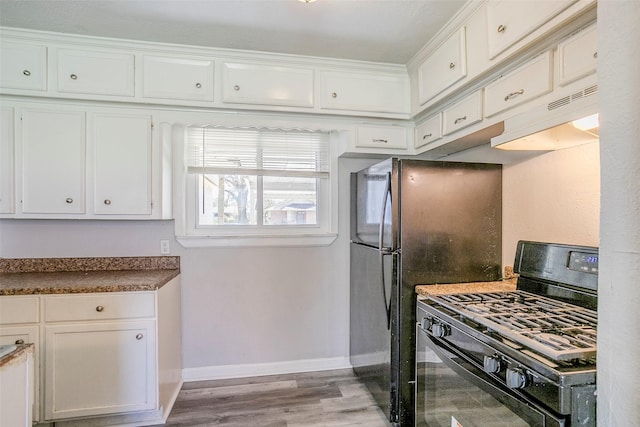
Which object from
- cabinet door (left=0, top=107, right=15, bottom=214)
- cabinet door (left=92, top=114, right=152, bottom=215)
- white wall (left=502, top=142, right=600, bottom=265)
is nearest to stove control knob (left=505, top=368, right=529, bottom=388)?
white wall (left=502, top=142, right=600, bottom=265)

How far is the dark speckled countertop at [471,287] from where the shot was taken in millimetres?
1730

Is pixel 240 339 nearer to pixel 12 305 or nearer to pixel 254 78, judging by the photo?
pixel 12 305

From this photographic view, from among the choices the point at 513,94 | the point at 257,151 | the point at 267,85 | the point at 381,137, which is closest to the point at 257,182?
the point at 257,151

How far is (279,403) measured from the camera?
2.21m

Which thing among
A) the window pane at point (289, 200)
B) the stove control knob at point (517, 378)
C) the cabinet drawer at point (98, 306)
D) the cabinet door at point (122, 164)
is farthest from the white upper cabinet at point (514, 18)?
the cabinet drawer at point (98, 306)

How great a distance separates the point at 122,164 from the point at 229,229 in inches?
34.5

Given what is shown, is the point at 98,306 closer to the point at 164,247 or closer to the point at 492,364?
the point at 164,247

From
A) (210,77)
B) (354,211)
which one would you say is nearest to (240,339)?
(354,211)

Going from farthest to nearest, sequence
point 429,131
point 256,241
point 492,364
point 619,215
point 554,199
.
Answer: point 256,241 → point 429,131 → point 554,199 → point 492,364 → point 619,215

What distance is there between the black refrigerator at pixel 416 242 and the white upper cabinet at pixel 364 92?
0.63m

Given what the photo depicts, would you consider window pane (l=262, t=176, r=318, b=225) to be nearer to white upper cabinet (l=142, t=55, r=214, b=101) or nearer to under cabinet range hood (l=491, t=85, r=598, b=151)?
white upper cabinet (l=142, t=55, r=214, b=101)

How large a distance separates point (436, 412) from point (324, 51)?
2250 mm

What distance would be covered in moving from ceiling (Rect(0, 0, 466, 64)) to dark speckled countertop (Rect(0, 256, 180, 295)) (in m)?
1.54

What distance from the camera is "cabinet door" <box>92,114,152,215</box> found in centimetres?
216
